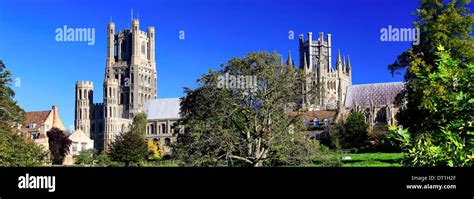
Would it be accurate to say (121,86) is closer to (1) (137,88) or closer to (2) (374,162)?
(1) (137,88)

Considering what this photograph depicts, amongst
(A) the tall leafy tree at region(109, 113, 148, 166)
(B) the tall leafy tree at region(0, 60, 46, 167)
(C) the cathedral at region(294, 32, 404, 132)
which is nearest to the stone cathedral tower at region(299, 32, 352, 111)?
(C) the cathedral at region(294, 32, 404, 132)

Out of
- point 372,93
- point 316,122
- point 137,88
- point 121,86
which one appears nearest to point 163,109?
point 137,88

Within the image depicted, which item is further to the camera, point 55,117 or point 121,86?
point 121,86

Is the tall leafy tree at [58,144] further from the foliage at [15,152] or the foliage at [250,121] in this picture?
the foliage at [250,121]

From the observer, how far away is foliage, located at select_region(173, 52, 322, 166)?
26.9 m

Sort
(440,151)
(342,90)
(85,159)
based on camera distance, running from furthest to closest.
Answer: (342,90)
(85,159)
(440,151)

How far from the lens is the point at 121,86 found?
151 metres

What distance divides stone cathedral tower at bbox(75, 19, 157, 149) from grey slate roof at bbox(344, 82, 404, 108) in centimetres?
5486

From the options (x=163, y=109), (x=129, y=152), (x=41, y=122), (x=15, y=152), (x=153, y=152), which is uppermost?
(x=163, y=109)

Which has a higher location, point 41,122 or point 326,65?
point 326,65

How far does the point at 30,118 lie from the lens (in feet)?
266

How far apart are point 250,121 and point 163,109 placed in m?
106
